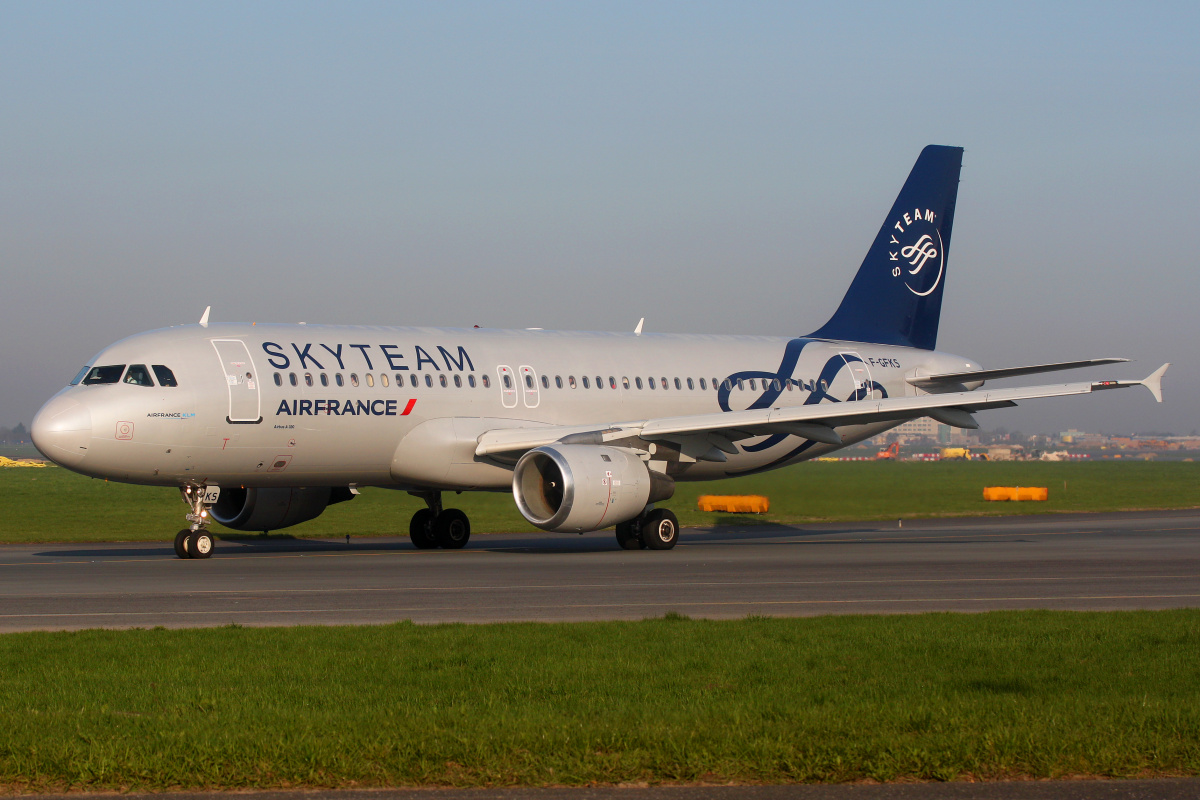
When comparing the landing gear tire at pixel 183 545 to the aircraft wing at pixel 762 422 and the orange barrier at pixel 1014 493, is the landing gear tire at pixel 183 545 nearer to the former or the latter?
the aircraft wing at pixel 762 422

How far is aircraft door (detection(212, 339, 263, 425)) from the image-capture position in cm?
2258

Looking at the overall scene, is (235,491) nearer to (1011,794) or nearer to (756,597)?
(756,597)

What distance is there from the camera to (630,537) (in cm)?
2564

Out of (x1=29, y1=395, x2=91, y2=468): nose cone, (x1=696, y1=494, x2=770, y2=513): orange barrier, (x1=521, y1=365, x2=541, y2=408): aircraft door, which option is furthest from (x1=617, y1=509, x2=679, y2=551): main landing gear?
(x1=29, y1=395, x2=91, y2=468): nose cone

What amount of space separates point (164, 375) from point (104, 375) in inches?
40.1

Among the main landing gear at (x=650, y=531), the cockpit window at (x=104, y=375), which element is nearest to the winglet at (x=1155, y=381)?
the main landing gear at (x=650, y=531)

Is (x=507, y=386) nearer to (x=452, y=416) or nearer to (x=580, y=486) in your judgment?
(x=452, y=416)

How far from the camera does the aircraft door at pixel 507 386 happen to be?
26047 mm

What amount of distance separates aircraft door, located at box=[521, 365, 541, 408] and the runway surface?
118 inches

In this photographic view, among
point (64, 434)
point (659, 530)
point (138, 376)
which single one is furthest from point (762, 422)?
point (64, 434)

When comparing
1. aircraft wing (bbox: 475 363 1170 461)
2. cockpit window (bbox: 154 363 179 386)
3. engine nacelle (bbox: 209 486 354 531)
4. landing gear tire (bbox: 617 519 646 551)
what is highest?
cockpit window (bbox: 154 363 179 386)

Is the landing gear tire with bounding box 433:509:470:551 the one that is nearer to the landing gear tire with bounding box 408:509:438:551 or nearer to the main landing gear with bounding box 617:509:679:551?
the landing gear tire with bounding box 408:509:438:551

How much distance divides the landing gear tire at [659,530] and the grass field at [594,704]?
514 inches

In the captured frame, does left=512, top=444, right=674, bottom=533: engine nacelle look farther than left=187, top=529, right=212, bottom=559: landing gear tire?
Yes
